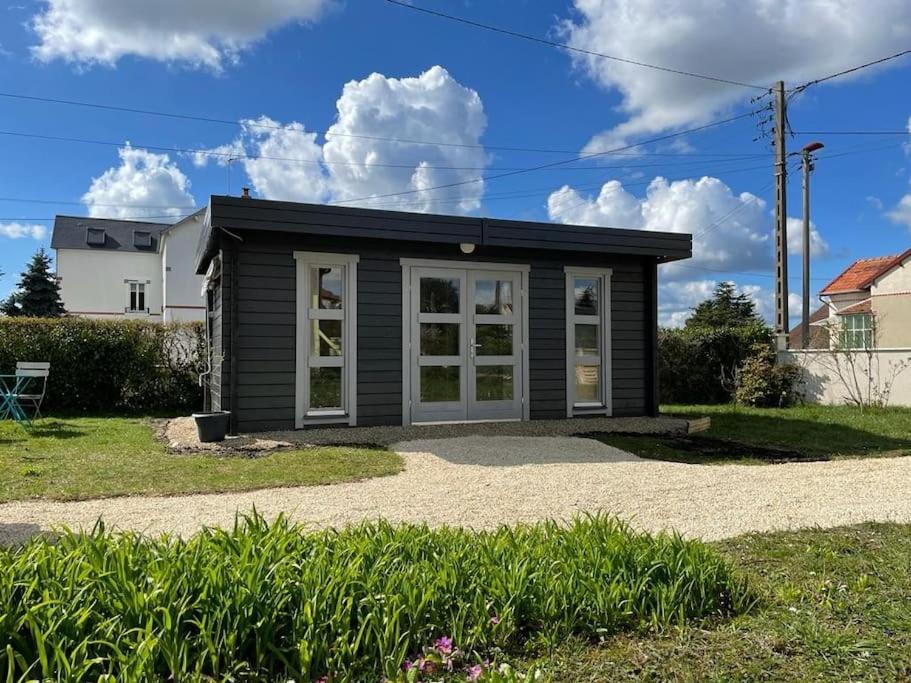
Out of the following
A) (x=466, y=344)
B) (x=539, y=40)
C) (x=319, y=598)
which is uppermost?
(x=539, y=40)

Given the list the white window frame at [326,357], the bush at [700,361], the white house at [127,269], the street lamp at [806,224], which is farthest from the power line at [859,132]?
the white house at [127,269]

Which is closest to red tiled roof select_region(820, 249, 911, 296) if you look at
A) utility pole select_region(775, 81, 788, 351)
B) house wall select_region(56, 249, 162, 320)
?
utility pole select_region(775, 81, 788, 351)

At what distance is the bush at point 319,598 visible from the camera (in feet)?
6.11

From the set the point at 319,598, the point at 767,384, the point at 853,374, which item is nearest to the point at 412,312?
the point at 319,598

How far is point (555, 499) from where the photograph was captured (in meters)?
4.69

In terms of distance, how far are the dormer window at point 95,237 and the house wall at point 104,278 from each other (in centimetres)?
47

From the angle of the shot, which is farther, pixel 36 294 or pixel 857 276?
pixel 857 276

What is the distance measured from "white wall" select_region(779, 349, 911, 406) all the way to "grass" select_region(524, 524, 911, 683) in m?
10.7

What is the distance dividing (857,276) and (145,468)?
28914 millimetres

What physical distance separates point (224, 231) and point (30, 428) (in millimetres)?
3916

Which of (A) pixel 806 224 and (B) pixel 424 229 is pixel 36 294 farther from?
Answer: (A) pixel 806 224

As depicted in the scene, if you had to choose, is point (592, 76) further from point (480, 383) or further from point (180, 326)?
point (180, 326)

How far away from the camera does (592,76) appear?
12.1 m

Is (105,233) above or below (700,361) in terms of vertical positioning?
above
